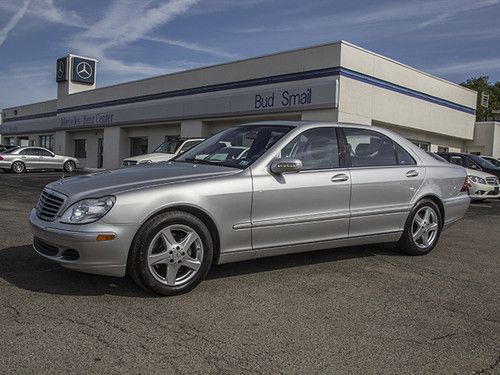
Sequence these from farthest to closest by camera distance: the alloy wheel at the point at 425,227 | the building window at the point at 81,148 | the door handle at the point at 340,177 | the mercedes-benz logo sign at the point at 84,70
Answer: the mercedes-benz logo sign at the point at 84,70 → the building window at the point at 81,148 → the alloy wheel at the point at 425,227 → the door handle at the point at 340,177

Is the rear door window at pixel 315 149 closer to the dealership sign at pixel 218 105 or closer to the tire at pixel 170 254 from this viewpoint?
the tire at pixel 170 254

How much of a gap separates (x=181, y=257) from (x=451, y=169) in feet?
13.4

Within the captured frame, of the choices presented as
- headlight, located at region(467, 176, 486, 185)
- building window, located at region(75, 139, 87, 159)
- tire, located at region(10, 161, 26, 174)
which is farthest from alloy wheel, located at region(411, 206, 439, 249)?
building window, located at region(75, 139, 87, 159)

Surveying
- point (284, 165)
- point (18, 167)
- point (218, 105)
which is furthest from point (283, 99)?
point (284, 165)

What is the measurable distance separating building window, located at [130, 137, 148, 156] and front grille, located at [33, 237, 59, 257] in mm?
25834

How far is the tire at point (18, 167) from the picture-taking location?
2450 centimetres

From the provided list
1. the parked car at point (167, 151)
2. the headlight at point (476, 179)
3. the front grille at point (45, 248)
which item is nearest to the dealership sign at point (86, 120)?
the parked car at point (167, 151)

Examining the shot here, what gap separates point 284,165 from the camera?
4.67 m

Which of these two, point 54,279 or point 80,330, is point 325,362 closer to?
point 80,330

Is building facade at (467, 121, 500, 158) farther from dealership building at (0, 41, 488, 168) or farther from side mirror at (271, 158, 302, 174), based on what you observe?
side mirror at (271, 158, 302, 174)

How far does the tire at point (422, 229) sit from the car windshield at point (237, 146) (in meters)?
1.97

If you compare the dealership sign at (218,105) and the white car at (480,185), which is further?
the dealership sign at (218,105)

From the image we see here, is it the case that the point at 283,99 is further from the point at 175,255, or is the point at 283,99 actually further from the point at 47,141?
the point at 47,141

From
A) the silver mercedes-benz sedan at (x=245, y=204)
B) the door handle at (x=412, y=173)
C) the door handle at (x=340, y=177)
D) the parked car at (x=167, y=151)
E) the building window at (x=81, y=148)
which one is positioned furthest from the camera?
the building window at (x=81, y=148)
